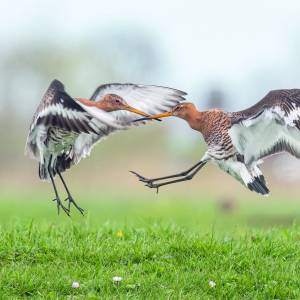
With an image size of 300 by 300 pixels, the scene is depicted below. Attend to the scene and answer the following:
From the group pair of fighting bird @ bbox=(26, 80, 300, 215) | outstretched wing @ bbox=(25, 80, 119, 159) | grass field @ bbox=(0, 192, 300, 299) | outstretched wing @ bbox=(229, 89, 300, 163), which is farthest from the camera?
grass field @ bbox=(0, 192, 300, 299)

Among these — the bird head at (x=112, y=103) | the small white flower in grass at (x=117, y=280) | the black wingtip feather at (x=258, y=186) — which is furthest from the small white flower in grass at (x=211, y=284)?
the bird head at (x=112, y=103)

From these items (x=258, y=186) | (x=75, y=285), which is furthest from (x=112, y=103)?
(x=75, y=285)

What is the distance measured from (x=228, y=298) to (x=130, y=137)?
3791 cm

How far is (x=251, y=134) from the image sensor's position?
736 centimetres

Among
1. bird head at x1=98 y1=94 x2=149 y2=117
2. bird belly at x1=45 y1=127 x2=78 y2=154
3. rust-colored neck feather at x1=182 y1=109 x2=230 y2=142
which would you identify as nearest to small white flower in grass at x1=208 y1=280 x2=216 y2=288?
rust-colored neck feather at x1=182 y1=109 x2=230 y2=142

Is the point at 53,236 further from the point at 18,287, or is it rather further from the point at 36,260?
the point at 18,287

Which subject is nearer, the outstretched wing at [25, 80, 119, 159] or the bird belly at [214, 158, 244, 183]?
the outstretched wing at [25, 80, 119, 159]

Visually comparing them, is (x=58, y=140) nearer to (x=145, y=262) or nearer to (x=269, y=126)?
(x=145, y=262)

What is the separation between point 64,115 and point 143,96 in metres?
1.33

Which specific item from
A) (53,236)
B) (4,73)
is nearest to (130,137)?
(4,73)

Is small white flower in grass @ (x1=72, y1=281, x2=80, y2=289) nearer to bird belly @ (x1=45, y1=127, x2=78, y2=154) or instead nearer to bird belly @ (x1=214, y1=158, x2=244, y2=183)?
bird belly @ (x1=45, y1=127, x2=78, y2=154)

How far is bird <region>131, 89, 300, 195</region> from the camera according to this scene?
7.18 meters

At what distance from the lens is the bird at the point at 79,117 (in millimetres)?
6949

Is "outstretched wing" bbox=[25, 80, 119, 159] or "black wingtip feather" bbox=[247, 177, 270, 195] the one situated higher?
"outstretched wing" bbox=[25, 80, 119, 159]
